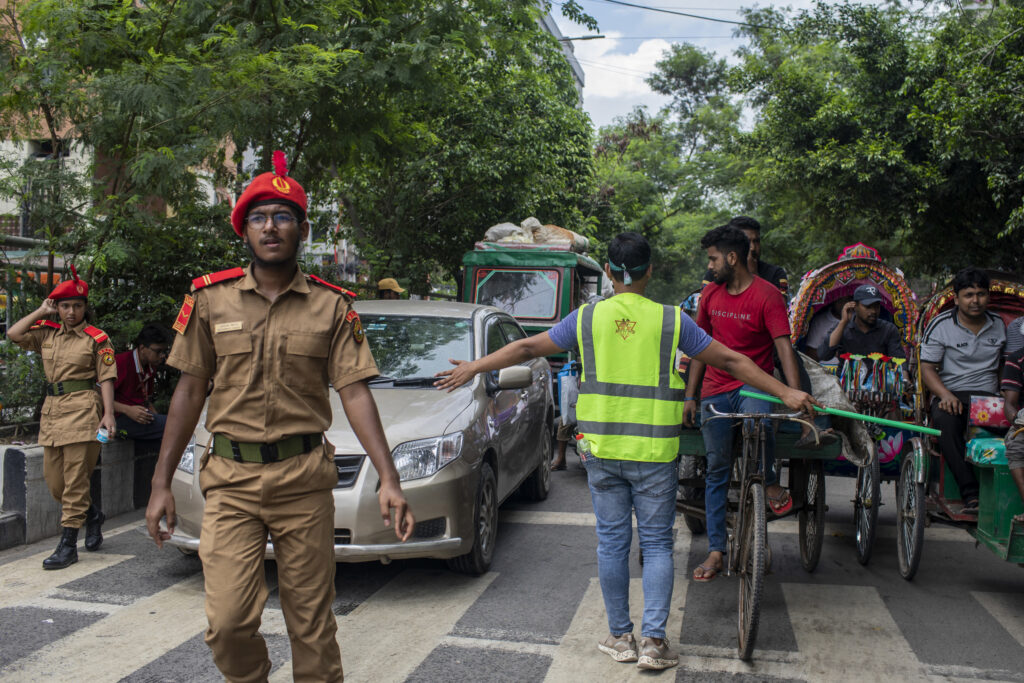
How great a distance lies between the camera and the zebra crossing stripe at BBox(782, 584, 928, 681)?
4230mm

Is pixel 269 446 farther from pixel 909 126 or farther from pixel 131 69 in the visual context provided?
pixel 909 126

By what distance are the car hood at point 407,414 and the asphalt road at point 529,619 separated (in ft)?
3.04

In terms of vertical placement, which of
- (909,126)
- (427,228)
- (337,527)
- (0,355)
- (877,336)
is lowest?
(337,527)

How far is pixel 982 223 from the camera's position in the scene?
49.4 ft

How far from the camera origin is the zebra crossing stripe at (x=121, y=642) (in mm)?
4188

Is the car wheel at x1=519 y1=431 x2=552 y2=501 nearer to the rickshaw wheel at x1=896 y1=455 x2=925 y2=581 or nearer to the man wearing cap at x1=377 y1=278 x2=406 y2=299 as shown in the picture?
the rickshaw wheel at x1=896 y1=455 x2=925 y2=581

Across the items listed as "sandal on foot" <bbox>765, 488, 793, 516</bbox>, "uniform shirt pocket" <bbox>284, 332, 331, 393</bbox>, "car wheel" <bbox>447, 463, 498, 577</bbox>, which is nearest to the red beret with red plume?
"car wheel" <bbox>447, 463, 498, 577</bbox>

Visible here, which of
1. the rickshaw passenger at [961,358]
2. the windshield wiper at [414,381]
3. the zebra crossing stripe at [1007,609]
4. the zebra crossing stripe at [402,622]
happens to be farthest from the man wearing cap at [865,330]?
the zebra crossing stripe at [402,622]

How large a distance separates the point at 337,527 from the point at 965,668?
3164 mm

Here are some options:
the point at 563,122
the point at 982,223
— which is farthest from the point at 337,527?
the point at 563,122

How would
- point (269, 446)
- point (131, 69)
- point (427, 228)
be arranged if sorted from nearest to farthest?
point (269, 446)
point (131, 69)
point (427, 228)

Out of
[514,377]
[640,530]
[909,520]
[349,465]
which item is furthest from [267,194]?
[909,520]

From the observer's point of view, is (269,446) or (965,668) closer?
(269,446)

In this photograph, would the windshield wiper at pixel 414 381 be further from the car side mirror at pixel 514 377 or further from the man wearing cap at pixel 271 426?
the man wearing cap at pixel 271 426
